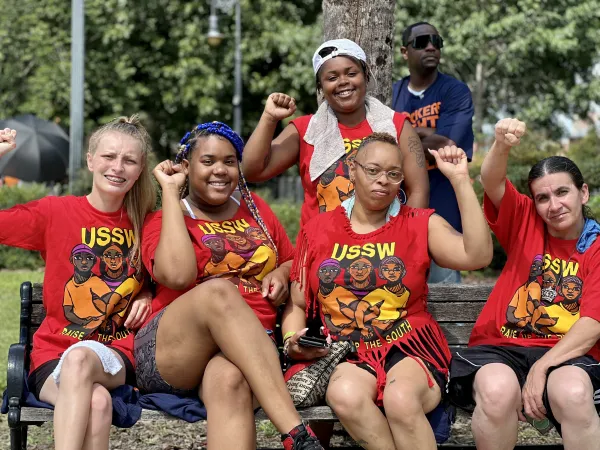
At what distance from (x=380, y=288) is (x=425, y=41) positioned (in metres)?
2.25

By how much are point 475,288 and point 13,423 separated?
2.36 meters

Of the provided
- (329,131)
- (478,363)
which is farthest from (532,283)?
(329,131)

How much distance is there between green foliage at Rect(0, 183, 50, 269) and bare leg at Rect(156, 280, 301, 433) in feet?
31.1

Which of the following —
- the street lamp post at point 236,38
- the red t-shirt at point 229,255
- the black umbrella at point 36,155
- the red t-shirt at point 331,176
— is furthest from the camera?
the street lamp post at point 236,38

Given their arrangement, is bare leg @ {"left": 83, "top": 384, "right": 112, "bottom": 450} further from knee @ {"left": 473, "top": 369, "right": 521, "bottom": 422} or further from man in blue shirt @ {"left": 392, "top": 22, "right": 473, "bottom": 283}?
man in blue shirt @ {"left": 392, "top": 22, "right": 473, "bottom": 283}

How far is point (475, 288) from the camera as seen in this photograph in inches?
181

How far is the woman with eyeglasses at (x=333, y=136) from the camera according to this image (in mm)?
4344

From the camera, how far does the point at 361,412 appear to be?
3600 millimetres

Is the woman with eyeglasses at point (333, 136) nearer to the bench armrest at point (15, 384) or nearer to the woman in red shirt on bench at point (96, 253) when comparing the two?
the woman in red shirt on bench at point (96, 253)

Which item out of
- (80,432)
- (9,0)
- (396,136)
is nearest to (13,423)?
(80,432)

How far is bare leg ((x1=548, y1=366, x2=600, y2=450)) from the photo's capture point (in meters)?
3.57

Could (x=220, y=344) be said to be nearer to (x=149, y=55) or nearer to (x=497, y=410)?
(x=497, y=410)

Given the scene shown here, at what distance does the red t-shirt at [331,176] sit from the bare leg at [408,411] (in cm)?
Answer: 103

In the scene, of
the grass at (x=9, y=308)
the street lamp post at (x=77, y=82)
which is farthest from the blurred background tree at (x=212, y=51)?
the grass at (x=9, y=308)
